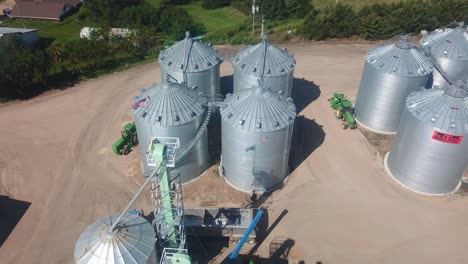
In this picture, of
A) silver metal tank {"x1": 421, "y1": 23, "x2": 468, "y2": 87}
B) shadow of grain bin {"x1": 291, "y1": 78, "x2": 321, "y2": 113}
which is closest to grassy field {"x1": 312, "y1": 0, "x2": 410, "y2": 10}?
shadow of grain bin {"x1": 291, "y1": 78, "x2": 321, "y2": 113}

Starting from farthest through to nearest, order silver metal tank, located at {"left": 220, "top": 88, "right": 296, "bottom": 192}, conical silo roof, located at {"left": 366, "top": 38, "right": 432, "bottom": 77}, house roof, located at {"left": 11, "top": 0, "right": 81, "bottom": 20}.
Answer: house roof, located at {"left": 11, "top": 0, "right": 81, "bottom": 20}, conical silo roof, located at {"left": 366, "top": 38, "right": 432, "bottom": 77}, silver metal tank, located at {"left": 220, "top": 88, "right": 296, "bottom": 192}

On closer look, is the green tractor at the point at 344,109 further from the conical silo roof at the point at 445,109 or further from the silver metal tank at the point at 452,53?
the silver metal tank at the point at 452,53

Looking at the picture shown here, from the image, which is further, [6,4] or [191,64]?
[6,4]

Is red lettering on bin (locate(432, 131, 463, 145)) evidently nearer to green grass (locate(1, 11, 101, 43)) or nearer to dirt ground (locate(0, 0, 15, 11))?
green grass (locate(1, 11, 101, 43))

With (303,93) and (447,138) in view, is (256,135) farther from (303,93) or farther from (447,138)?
(303,93)

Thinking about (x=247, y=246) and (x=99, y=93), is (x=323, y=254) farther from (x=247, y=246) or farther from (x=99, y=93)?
(x=99, y=93)

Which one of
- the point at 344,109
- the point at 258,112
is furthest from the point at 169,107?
the point at 344,109
